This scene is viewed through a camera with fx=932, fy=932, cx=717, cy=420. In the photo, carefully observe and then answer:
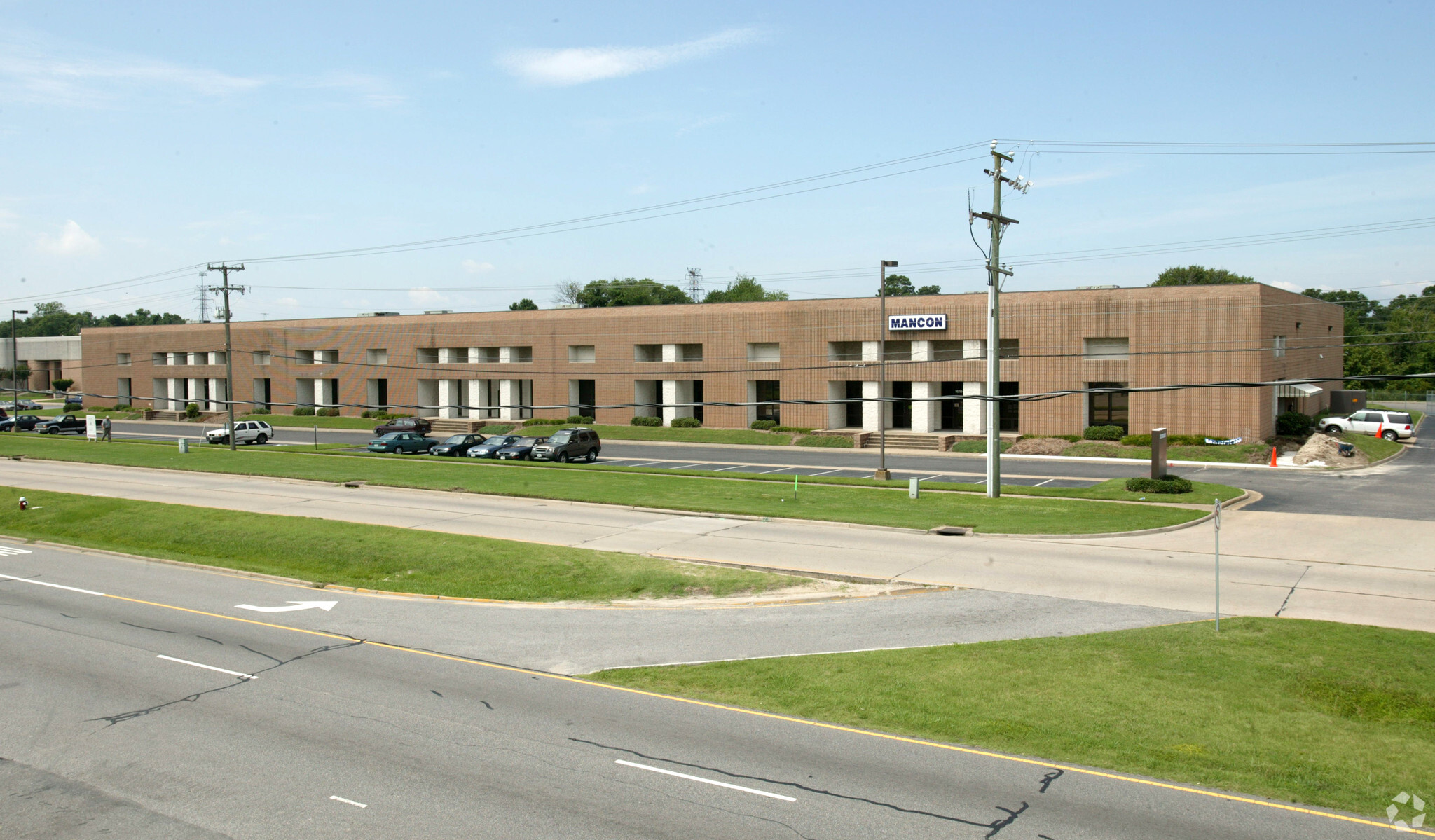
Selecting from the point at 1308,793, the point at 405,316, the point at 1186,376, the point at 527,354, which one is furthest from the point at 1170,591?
the point at 405,316

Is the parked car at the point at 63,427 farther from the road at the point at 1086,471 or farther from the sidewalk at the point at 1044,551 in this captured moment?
the sidewalk at the point at 1044,551

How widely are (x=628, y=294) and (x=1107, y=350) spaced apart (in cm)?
9976

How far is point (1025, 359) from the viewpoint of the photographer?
→ 180ft

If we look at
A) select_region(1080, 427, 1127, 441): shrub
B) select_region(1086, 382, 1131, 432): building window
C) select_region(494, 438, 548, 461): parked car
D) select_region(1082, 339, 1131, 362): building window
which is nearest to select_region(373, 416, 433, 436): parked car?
select_region(494, 438, 548, 461): parked car

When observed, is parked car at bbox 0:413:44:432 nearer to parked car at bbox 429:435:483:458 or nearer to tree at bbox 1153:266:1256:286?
parked car at bbox 429:435:483:458

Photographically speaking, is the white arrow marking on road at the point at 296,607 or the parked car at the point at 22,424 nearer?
the white arrow marking on road at the point at 296,607

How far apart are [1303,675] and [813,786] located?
754cm

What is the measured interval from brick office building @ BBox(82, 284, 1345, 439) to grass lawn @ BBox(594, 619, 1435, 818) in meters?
30.4

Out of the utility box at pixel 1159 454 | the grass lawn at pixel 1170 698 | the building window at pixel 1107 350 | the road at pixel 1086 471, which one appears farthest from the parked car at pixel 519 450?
the grass lawn at pixel 1170 698

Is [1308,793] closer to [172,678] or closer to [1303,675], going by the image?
[1303,675]

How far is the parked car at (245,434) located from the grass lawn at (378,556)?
101 feet

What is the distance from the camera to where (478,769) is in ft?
32.1

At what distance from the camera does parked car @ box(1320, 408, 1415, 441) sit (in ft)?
177

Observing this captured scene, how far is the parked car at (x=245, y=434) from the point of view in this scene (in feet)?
197
